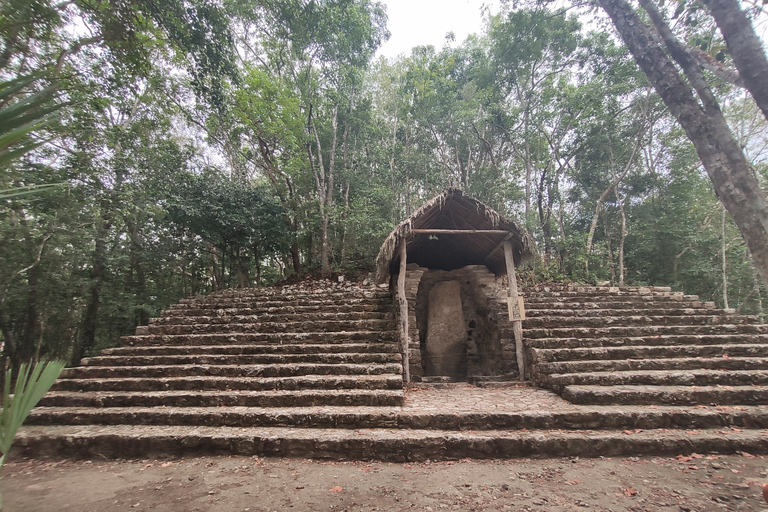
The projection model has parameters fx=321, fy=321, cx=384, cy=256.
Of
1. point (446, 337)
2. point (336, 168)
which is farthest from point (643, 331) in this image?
point (336, 168)

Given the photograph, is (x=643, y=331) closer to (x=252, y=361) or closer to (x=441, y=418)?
(x=441, y=418)

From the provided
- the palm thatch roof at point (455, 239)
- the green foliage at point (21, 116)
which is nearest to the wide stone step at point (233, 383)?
the palm thatch roof at point (455, 239)

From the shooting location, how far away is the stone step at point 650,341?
5.22 meters

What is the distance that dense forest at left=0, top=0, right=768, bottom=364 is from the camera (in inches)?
324

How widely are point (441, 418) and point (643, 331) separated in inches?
175

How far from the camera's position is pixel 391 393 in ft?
13.3

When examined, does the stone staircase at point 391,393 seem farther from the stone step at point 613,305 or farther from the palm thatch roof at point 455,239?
the palm thatch roof at point 455,239

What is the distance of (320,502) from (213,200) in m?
10.4

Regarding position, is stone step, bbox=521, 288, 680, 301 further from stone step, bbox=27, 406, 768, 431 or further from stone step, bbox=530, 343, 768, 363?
stone step, bbox=27, 406, 768, 431

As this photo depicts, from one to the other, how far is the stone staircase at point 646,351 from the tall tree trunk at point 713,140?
6.49ft

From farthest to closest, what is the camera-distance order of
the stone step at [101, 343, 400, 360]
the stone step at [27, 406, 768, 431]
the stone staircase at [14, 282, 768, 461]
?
1. the stone step at [101, 343, 400, 360]
2. the stone step at [27, 406, 768, 431]
3. the stone staircase at [14, 282, 768, 461]

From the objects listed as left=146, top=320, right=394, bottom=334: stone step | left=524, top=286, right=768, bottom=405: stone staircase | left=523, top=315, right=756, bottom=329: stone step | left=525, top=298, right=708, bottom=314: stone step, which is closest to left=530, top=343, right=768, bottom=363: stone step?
left=524, top=286, right=768, bottom=405: stone staircase

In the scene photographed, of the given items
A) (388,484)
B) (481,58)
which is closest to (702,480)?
(388,484)

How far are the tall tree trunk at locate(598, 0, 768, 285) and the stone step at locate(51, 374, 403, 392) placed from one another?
3861 millimetres
